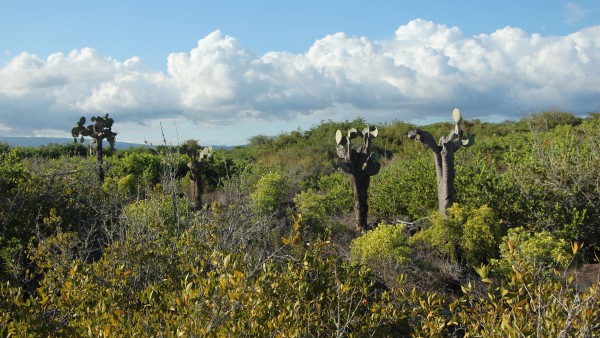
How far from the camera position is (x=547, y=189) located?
34.2 feet

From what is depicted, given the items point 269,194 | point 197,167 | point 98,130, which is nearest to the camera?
point 269,194

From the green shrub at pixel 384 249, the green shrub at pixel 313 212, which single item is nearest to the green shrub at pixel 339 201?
the green shrub at pixel 313 212

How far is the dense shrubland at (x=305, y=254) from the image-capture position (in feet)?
11.0

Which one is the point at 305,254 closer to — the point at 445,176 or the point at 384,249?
the point at 384,249

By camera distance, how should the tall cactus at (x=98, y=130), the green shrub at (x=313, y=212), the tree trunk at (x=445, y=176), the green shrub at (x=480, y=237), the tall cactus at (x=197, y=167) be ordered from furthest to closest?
the tall cactus at (x=98, y=130) → the tall cactus at (x=197, y=167) → the green shrub at (x=313, y=212) → the tree trunk at (x=445, y=176) → the green shrub at (x=480, y=237)

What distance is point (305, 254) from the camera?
4.14m

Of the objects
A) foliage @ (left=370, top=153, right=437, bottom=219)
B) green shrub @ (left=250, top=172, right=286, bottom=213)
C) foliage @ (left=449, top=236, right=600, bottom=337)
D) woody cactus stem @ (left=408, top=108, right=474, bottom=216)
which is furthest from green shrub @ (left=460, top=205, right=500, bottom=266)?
foliage @ (left=449, top=236, right=600, bottom=337)

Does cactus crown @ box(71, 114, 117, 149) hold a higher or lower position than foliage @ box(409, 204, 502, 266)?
higher

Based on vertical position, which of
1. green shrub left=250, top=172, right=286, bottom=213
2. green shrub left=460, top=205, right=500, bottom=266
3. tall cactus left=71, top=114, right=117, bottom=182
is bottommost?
green shrub left=460, top=205, right=500, bottom=266

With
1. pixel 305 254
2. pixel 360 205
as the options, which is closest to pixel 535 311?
pixel 305 254

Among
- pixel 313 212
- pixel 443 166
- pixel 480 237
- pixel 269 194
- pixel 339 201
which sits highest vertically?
pixel 443 166

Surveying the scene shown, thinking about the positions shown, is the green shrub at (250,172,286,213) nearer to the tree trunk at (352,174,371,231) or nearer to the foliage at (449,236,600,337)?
the tree trunk at (352,174,371,231)

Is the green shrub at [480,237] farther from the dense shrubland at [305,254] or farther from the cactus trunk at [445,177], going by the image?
the cactus trunk at [445,177]

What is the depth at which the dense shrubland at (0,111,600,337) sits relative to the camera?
3367 mm
